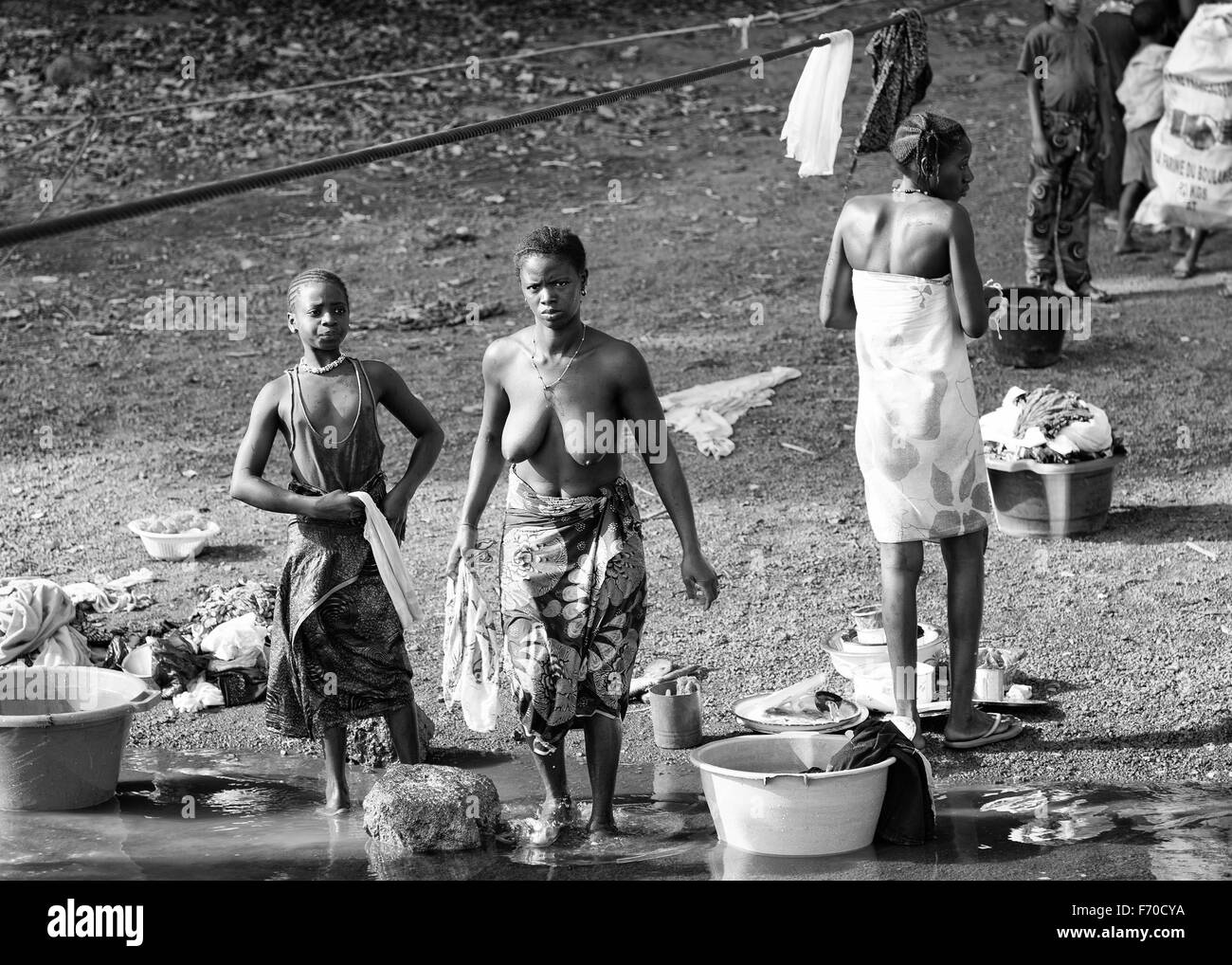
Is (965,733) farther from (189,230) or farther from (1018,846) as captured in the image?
(189,230)

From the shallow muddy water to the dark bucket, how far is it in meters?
4.67

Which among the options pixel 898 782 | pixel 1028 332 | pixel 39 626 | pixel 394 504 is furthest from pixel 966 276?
pixel 1028 332

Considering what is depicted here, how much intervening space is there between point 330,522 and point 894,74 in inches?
150

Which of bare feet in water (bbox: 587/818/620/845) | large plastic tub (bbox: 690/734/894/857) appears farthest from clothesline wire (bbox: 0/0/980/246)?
bare feet in water (bbox: 587/818/620/845)

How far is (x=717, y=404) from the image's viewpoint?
927cm

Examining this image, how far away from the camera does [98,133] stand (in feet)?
45.0

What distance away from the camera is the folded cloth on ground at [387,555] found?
506 cm

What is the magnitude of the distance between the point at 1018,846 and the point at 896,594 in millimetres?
1019

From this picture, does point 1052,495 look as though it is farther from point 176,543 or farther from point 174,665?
point 176,543

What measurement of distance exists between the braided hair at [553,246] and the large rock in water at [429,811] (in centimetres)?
157

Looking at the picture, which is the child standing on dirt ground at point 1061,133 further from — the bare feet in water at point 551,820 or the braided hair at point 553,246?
the bare feet in water at point 551,820

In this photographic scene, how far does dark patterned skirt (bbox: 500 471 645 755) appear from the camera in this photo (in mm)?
4812

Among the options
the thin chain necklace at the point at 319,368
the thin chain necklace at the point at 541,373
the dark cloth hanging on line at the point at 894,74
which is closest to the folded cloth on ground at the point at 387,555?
the thin chain necklace at the point at 319,368

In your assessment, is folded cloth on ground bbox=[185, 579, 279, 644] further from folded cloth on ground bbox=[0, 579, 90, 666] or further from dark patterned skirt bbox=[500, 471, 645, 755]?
dark patterned skirt bbox=[500, 471, 645, 755]
